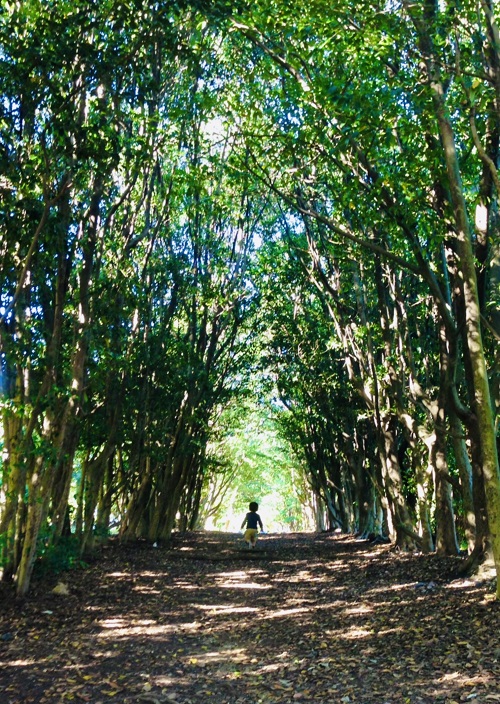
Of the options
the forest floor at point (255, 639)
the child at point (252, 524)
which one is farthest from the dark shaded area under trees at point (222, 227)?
the child at point (252, 524)

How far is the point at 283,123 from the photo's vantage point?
11.9m

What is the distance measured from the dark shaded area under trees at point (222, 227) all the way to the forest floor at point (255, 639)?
1010 mm

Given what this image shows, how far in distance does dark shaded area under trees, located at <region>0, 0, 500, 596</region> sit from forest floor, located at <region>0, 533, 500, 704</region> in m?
1.01

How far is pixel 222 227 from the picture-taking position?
1908 cm

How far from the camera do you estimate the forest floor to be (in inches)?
228

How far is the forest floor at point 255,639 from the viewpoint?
579 cm

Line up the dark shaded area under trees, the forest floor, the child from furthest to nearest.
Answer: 1. the child
2. the dark shaded area under trees
3. the forest floor

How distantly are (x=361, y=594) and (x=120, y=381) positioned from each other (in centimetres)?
723

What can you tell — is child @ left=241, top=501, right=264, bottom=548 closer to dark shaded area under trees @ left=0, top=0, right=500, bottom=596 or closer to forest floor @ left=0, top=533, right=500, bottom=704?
dark shaded area under trees @ left=0, top=0, right=500, bottom=596

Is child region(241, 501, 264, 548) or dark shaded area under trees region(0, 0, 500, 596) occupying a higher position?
dark shaded area under trees region(0, 0, 500, 596)

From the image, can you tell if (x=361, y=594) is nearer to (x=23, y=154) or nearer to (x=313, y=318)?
(x=23, y=154)

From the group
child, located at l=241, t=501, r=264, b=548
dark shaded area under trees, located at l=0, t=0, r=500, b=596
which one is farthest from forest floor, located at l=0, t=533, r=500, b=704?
child, located at l=241, t=501, r=264, b=548

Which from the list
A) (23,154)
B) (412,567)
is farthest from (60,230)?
(412,567)

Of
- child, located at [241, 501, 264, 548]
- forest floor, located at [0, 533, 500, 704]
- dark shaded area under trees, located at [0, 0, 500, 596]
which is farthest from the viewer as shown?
child, located at [241, 501, 264, 548]
